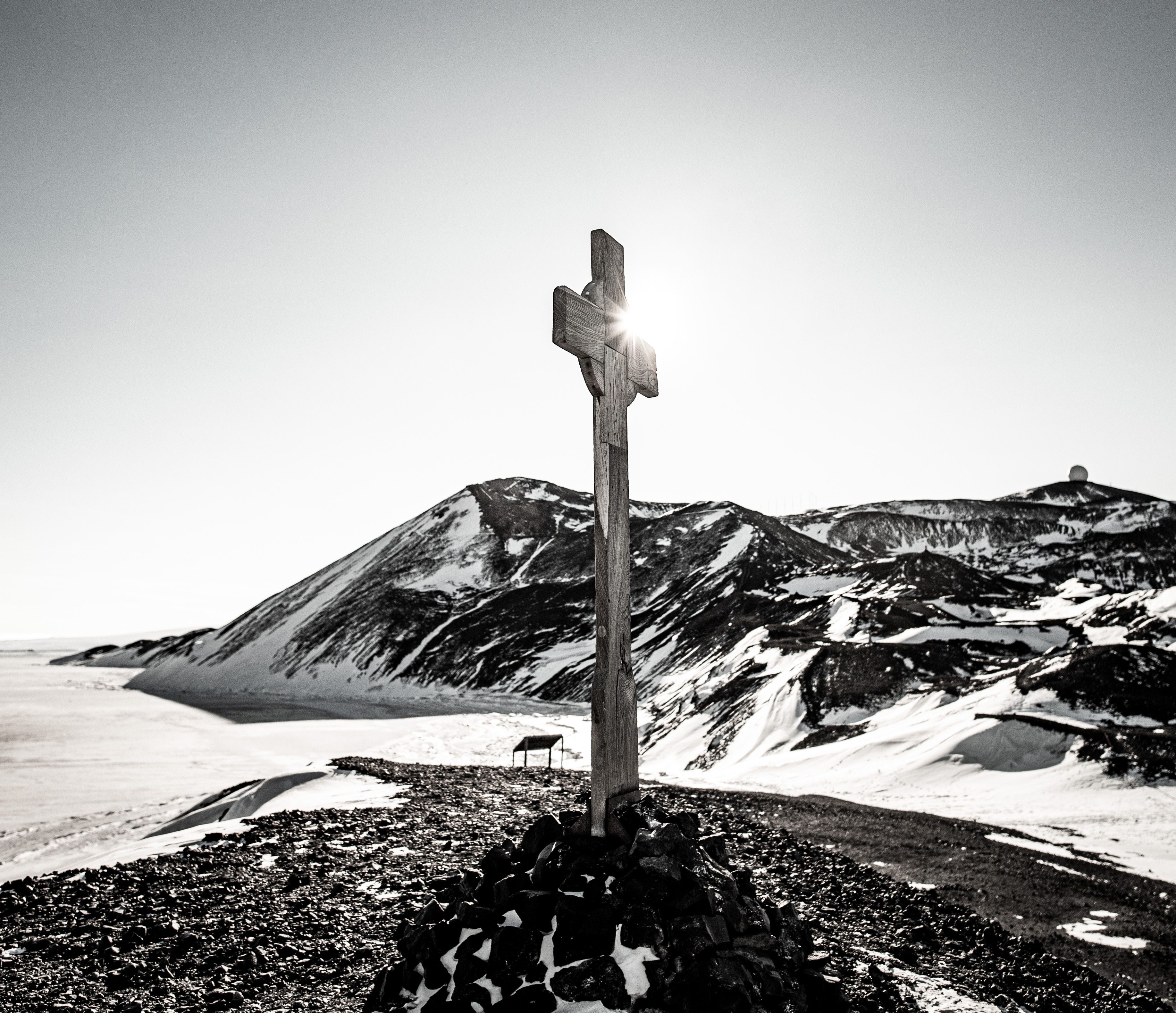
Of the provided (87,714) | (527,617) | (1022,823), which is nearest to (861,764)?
(1022,823)

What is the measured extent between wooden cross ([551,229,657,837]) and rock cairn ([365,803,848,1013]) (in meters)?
0.31

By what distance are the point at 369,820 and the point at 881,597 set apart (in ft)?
119

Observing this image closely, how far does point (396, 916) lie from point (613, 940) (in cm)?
379

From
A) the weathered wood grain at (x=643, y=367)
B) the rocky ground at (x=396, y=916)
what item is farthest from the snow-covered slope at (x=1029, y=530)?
the weathered wood grain at (x=643, y=367)

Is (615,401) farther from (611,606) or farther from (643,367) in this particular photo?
(611,606)

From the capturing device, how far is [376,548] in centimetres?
10550

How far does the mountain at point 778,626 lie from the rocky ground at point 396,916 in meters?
9.53

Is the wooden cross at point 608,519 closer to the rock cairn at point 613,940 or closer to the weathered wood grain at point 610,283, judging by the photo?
the weathered wood grain at point 610,283

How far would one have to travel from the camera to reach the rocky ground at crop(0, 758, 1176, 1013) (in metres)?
6.09

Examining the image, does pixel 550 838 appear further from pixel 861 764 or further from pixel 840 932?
pixel 861 764

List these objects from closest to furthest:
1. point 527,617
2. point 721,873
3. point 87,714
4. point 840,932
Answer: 1. point 721,873
2. point 840,932
3. point 87,714
4. point 527,617

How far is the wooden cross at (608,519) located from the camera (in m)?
5.90

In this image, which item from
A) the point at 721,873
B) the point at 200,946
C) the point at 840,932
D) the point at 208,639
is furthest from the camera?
the point at 208,639

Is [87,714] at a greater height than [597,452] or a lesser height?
lesser
